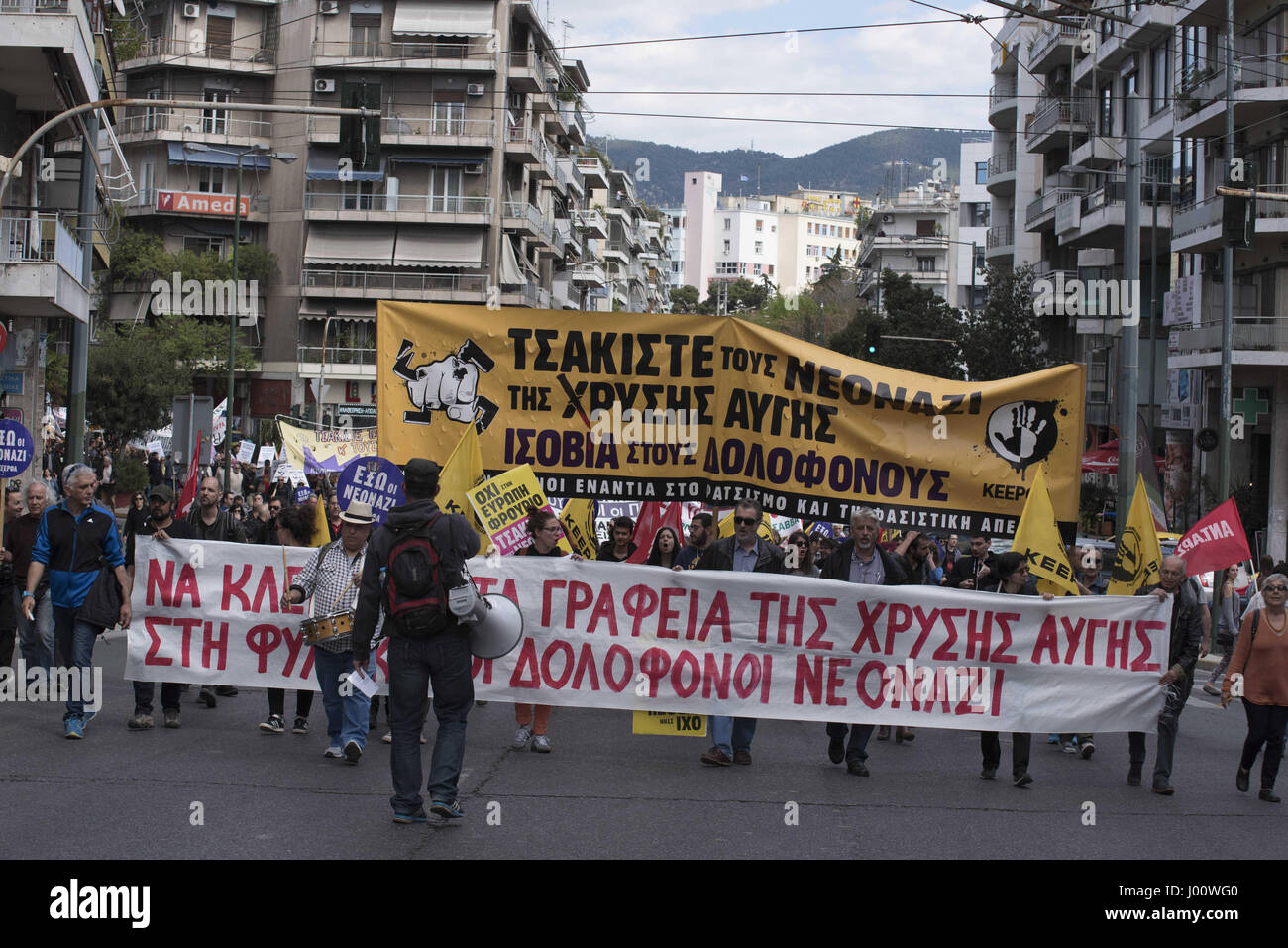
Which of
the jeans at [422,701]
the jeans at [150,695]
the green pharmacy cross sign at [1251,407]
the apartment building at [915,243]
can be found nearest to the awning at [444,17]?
the green pharmacy cross sign at [1251,407]

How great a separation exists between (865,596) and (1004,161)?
5823 centimetres

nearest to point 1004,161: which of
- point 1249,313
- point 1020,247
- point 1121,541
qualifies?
point 1020,247

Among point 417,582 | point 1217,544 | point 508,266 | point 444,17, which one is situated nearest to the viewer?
point 417,582

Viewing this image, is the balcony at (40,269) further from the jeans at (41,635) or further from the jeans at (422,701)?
the jeans at (422,701)

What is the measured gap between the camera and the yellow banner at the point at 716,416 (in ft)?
34.2

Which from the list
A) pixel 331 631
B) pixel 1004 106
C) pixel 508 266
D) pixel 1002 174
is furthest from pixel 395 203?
pixel 331 631

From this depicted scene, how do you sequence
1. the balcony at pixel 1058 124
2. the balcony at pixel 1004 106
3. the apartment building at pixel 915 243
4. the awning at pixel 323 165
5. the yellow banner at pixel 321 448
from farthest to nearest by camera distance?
the apartment building at pixel 915 243
the balcony at pixel 1004 106
the awning at pixel 323 165
the balcony at pixel 1058 124
the yellow banner at pixel 321 448

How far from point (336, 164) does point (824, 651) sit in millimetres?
53753

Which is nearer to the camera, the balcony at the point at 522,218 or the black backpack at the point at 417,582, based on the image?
the black backpack at the point at 417,582

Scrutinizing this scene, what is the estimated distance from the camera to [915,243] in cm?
10700

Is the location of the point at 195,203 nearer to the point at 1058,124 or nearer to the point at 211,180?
the point at 211,180

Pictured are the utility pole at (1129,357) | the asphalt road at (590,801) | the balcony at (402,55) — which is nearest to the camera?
the asphalt road at (590,801)

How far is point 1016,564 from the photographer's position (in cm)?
1030
